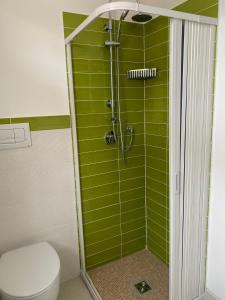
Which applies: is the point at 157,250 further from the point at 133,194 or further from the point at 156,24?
the point at 156,24

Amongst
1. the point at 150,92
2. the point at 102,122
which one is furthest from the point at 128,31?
the point at 102,122

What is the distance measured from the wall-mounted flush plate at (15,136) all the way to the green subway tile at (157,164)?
A: 1.09m

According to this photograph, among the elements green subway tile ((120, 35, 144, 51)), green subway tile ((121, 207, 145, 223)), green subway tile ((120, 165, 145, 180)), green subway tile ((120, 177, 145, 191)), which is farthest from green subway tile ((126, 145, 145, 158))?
green subway tile ((120, 35, 144, 51))

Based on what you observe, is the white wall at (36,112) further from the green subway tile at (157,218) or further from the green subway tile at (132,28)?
the green subway tile at (157,218)

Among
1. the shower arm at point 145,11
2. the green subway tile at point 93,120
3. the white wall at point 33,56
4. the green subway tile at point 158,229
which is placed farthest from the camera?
the green subway tile at point 158,229

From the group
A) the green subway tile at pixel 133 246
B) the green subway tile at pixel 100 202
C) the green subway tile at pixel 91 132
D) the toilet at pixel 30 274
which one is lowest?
the green subway tile at pixel 133 246

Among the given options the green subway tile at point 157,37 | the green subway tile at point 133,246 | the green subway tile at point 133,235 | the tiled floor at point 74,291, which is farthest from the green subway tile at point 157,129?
the tiled floor at point 74,291

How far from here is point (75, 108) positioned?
73.0 inches

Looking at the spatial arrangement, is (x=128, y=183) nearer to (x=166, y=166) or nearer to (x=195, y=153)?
(x=166, y=166)

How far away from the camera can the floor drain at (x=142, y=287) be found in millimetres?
1905

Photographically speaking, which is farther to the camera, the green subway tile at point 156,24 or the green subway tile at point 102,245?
the green subway tile at point 102,245

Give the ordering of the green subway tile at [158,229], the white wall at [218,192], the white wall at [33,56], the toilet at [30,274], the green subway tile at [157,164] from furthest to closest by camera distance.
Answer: the green subway tile at [158,229] → the green subway tile at [157,164] → the white wall at [33,56] → the white wall at [218,192] → the toilet at [30,274]

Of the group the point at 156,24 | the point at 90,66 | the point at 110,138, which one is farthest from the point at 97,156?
the point at 156,24

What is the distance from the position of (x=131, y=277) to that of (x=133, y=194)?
72 centimetres
